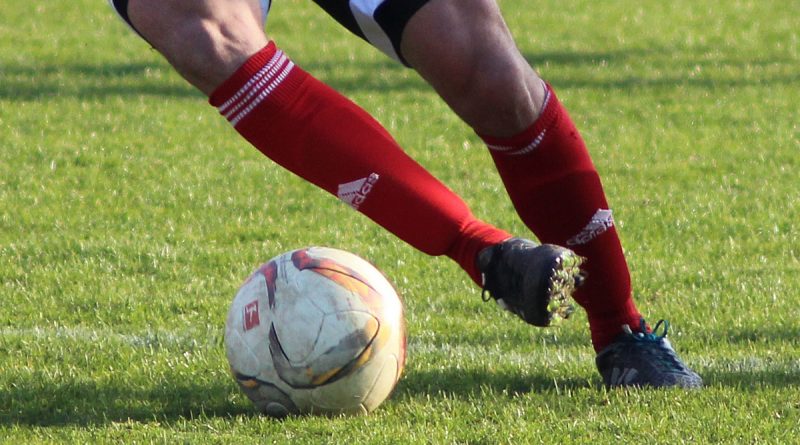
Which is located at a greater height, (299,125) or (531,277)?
(299,125)

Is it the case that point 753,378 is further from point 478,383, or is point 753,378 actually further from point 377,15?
point 377,15

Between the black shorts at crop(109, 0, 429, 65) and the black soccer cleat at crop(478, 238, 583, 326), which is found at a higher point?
the black shorts at crop(109, 0, 429, 65)

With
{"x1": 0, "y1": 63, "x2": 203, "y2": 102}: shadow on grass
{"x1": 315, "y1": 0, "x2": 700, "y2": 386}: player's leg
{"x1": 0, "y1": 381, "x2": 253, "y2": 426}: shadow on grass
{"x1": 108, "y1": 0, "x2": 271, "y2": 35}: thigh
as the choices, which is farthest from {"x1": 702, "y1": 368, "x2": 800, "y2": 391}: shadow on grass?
{"x1": 0, "y1": 63, "x2": 203, "y2": 102}: shadow on grass

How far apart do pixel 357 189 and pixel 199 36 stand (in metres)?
0.46

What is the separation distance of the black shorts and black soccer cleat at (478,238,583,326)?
1.88 feet

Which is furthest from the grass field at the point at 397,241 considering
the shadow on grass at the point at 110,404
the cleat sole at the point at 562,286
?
the cleat sole at the point at 562,286

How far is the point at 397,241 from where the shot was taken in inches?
231

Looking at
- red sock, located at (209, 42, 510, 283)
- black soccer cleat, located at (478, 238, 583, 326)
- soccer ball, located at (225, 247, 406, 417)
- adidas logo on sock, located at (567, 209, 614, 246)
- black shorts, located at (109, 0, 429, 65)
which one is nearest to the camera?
black soccer cleat, located at (478, 238, 583, 326)

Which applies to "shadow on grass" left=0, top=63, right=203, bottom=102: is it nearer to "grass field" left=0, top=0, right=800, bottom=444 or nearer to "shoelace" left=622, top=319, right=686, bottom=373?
"grass field" left=0, top=0, right=800, bottom=444

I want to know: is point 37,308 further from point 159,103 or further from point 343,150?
point 159,103

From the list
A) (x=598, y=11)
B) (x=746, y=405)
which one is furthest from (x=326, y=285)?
(x=598, y=11)

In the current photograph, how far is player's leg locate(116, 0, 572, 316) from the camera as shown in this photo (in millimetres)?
2871

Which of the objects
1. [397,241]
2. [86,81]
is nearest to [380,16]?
[397,241]

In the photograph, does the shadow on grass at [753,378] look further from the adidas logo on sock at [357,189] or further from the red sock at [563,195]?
the adidas logo on sock at [357,189]
